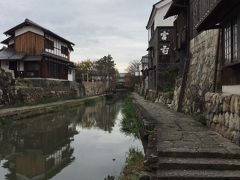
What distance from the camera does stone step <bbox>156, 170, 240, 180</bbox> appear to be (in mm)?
7609

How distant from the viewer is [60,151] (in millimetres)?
15141

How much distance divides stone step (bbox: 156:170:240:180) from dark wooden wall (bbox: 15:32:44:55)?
127 feet

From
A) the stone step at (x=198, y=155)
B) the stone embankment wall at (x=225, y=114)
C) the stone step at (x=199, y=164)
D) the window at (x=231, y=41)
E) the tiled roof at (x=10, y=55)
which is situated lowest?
the stone step at (x=199, y=164)

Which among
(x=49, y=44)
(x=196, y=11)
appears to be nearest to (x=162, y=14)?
(x=49, y=44)

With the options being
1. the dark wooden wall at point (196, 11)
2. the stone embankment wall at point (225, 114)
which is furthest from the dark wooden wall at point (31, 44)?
the stone embankment wall at point (225, 114)

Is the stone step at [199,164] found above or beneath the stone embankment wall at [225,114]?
beneath

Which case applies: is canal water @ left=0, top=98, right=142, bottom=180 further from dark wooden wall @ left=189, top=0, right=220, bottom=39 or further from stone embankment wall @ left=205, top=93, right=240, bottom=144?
dark wooden wall @ left=189, top=0, right=220, bottom=39

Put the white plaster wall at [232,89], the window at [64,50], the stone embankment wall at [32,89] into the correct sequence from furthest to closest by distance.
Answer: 1. the window at [64,50]
2. the stone embankment wall at [32,89]
3. the white plaster wall at [232,89]

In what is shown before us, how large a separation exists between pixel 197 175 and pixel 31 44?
131 feet

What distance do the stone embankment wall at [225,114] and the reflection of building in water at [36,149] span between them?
511 cm

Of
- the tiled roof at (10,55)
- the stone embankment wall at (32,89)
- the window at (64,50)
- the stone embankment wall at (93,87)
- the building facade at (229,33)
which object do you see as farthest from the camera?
the stone embankment wall at (93,87)

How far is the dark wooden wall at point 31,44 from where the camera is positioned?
148 feet

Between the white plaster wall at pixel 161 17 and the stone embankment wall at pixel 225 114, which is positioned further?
the white plaster wall at pixel 161 17

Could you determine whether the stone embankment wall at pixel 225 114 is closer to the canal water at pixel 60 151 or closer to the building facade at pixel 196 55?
the building facade at pixel 196 55
